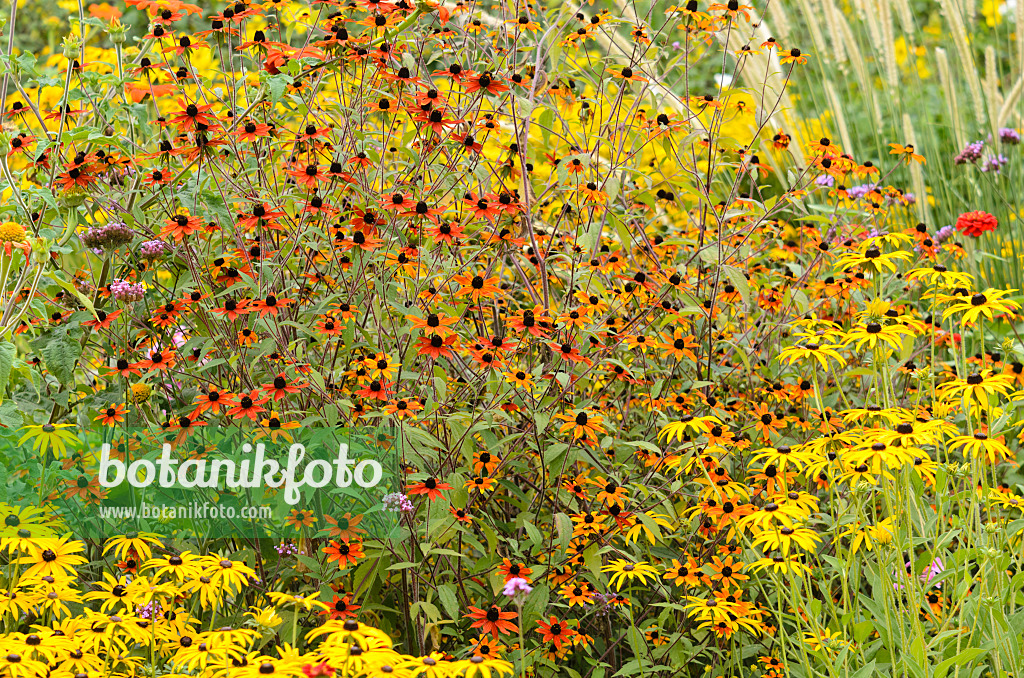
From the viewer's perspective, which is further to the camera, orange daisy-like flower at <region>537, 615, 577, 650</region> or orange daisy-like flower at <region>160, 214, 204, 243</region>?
orange daisy-like flower at <region>160, 214, 204, 243</region>

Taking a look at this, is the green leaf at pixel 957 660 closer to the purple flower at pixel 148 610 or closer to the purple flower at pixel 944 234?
the purple flower at pixel 148 610

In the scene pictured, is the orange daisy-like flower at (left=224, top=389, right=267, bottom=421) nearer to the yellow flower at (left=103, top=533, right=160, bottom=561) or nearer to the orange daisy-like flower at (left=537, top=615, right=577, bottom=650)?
the yellow flower at (left=103, top=533, right=160, bottom=561)

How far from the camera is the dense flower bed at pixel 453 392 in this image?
7.48 feet

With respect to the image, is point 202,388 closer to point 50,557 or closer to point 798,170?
point 50,557

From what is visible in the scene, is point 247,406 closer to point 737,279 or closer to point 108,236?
point 108,236

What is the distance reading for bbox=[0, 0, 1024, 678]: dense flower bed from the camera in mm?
2279

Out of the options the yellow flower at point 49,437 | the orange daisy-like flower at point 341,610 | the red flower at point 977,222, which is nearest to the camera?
the orange daisy-like flower at point 341,610

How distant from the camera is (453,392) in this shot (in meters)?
2.96

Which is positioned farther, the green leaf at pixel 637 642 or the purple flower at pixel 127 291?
the purple flower at pixel 127 291

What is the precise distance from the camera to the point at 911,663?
2004 mm

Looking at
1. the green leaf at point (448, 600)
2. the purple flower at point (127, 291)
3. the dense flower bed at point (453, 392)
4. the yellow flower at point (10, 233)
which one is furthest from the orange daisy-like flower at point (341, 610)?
the yellow flower at point (10, 233)

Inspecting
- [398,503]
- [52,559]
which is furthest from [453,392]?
[52,559]

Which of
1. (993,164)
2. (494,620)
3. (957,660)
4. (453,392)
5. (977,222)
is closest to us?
(957,660)

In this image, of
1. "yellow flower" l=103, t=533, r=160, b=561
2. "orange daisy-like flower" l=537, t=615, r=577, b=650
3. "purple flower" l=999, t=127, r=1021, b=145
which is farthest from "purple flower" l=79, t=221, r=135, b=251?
"purple flower" l=999, t=127, r=1021, b=145
